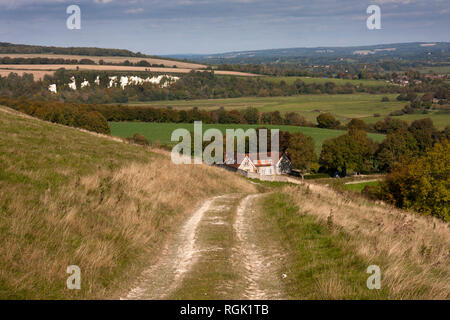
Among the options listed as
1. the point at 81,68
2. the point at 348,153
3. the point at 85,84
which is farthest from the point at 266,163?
the point at 81,68

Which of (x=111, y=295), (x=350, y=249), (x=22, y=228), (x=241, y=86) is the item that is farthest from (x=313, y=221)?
(x=241, y=86)

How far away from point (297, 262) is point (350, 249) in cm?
130

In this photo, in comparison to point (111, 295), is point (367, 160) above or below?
below

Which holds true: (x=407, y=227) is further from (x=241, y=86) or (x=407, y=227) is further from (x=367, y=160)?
(x=241, y=86)

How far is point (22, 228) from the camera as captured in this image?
8.66 meters

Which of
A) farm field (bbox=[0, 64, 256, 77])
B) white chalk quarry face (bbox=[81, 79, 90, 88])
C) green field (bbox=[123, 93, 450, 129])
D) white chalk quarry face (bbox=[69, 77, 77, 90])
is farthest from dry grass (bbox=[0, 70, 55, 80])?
green field (bbox=[123, 93, 450, 129])

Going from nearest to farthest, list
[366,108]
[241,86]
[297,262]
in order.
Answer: [297,262] < [366,108] < [241,86]

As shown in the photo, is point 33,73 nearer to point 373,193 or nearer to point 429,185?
point 373,193

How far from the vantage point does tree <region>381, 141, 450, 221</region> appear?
42.2m

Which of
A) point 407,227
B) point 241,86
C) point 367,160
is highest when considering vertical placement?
point 241,86

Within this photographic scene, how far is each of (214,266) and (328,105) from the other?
5634 inches

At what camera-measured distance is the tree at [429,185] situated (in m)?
42.2

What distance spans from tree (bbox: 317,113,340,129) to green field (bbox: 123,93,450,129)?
13.0ft

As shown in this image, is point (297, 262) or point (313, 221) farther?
point (313, 221)
